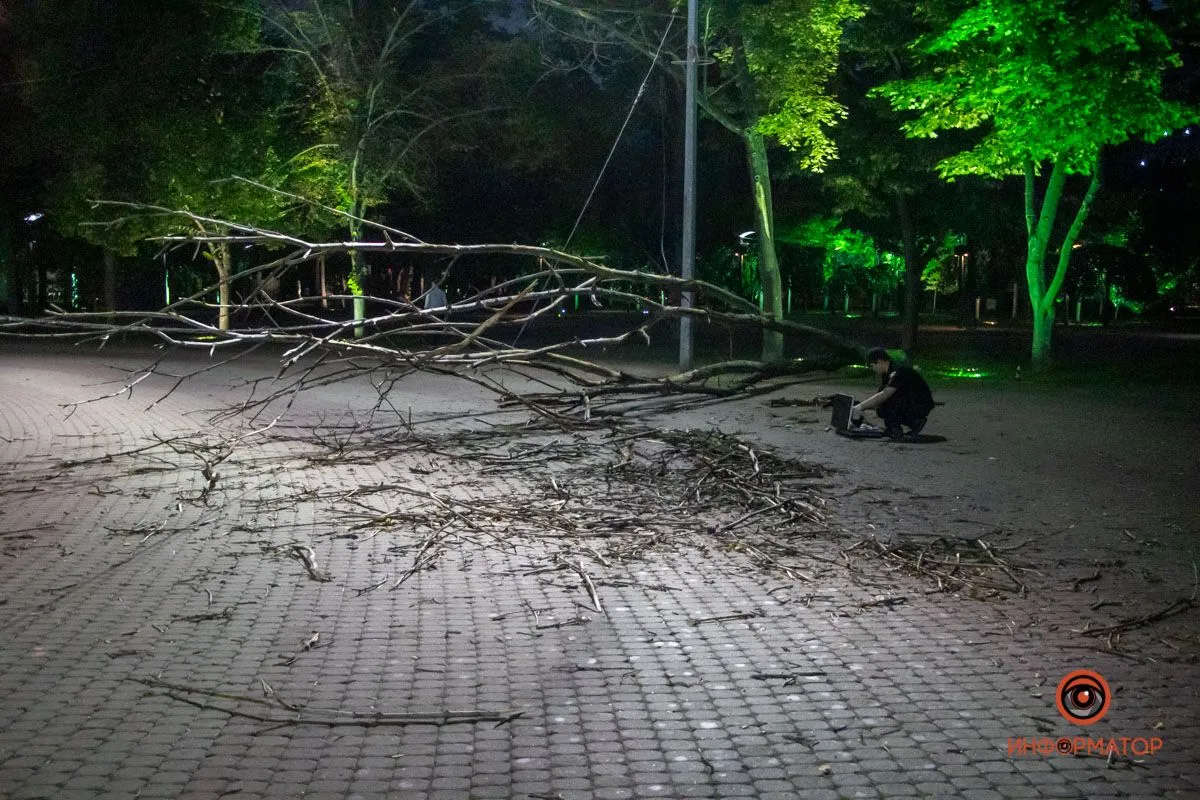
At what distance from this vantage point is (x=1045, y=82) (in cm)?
1711

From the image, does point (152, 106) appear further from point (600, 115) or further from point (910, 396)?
point (910, 396)

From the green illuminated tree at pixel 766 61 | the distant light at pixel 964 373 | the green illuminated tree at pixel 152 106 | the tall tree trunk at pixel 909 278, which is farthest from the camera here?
the tall tree trunk at pixel 909 278

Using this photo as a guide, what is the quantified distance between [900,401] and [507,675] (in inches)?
349

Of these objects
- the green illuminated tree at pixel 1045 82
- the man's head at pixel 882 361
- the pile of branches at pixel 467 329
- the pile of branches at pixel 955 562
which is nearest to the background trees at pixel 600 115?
the green illuminated tree at pixel 1045 82

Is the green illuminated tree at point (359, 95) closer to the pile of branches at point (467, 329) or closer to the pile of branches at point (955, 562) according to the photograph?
the pile of branches at point (467, 329)

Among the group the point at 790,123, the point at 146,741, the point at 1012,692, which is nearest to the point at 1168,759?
the point at 1012,692

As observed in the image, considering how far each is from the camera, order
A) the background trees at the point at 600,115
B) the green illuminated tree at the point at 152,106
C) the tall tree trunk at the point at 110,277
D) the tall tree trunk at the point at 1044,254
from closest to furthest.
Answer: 1. the background trees at the point at 600,115
2. the tall tree trunk at the point at 1044,254
3. the green illuminated tree at the point at 152,106
4. the tall tree trunk at the point at 110,277

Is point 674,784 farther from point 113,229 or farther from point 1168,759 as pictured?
point 113,229

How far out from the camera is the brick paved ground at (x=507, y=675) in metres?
→ 4.34

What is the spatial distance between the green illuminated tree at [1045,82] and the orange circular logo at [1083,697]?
1312 cm

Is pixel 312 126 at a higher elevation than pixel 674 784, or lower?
higher

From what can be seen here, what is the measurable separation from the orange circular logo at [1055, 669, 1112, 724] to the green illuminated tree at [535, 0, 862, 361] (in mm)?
14613

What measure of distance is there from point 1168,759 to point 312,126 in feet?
92.3

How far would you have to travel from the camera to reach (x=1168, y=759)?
446 cm
